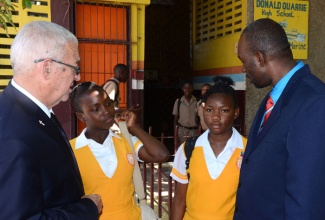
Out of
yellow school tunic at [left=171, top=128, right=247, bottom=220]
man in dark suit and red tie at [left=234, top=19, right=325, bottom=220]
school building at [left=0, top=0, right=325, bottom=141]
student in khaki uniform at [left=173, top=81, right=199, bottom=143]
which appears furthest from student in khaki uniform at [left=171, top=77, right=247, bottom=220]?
student in khaki uniform at [left=173, top=81, right=199, bottom=143]

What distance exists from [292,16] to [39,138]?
22.2 ft

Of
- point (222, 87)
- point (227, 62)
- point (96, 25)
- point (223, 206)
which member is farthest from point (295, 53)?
point (223, 206)

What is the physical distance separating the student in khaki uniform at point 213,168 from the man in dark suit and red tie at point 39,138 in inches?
32.7

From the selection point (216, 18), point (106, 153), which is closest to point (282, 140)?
point (106, 153)

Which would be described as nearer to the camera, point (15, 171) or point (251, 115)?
point (15, 171)

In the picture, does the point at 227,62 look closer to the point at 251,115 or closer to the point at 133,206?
the point at 251,115

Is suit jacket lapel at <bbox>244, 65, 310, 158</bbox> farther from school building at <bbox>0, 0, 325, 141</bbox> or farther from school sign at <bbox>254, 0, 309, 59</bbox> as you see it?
school sign at <bbox>254, 0, 309, 59</bbox>

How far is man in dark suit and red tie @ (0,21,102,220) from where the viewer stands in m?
1.23

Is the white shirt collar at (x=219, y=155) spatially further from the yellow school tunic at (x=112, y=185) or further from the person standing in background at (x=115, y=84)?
the person standing in background at (x=115, y=84)

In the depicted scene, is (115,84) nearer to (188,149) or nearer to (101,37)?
(101,37)

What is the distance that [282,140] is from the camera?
160 cm

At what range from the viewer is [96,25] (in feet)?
20.6

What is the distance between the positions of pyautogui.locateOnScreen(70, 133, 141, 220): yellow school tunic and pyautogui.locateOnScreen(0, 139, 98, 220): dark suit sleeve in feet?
2.82

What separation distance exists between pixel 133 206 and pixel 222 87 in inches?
42.1
